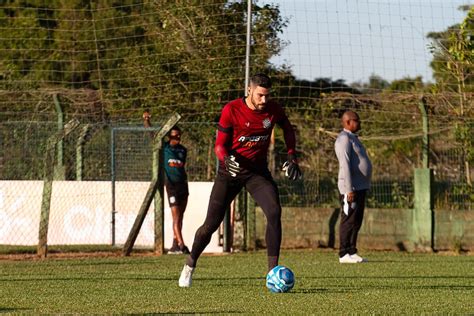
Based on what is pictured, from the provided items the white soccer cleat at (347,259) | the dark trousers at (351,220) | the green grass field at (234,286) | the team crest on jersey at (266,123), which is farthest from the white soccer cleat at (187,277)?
the dark trousers at (351,220)

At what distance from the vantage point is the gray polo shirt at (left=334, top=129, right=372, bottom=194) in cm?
1477

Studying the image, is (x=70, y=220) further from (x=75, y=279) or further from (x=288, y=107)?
(x=75, y=279)

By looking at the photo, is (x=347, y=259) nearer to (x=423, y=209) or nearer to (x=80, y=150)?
(x=423, y=209)

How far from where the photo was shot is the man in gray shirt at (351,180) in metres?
14.8

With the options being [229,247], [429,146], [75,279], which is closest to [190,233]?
[229,247]

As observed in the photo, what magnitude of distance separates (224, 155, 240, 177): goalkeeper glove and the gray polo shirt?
192 inches

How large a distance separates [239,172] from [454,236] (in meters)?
7.91

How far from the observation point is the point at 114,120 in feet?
60.0

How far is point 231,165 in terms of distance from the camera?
10.0 meters

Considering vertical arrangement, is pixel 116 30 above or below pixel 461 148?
above

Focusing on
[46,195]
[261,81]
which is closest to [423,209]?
[46,195]

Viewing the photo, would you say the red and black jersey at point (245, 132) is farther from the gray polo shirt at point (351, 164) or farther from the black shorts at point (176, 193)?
the black shorts at point (176, 193)

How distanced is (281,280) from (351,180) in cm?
525

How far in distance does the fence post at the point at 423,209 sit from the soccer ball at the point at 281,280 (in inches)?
315
